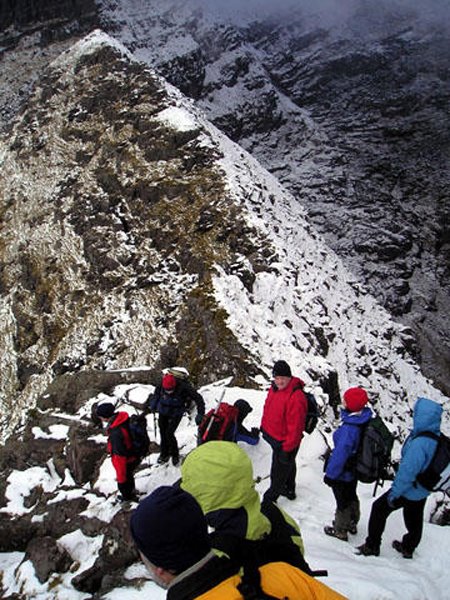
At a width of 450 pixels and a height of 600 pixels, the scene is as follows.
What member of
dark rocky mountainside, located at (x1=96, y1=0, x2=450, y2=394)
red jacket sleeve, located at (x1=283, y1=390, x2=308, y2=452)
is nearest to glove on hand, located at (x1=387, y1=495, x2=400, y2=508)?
red jacket sleeve, located at (x1=283, y1=390, x2=308, y2=452)

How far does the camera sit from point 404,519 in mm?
4879

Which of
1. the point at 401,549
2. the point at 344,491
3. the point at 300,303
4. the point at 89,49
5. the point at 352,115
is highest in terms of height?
the point at 89,49

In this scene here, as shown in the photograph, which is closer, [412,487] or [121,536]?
[412,487]

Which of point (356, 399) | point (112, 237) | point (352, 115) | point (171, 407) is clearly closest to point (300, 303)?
point (112, 237)

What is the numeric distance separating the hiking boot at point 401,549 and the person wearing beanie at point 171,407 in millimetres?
3369

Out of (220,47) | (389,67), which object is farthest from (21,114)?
(389,67)

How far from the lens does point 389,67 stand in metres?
56.3

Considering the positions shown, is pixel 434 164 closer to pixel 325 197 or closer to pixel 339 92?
pixel 325 197

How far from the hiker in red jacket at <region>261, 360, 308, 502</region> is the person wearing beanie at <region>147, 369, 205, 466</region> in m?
1.86

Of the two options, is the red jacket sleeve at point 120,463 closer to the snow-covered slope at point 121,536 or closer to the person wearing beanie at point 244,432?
the snow-covered slope at point 121,536

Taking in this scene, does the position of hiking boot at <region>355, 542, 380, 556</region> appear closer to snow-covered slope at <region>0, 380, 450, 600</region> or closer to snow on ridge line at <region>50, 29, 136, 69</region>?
snow-covered slope at <region>0, 380, 450, 600</region>

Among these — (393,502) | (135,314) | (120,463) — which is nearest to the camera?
(393,502)

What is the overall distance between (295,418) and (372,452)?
3.56ft

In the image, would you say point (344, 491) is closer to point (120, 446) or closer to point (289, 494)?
point (289, 494)
